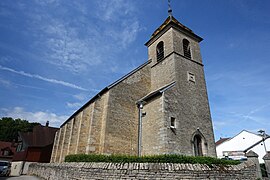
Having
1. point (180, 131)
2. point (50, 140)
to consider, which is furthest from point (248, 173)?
point (50, 140)

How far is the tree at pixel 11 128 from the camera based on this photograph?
50312 mm

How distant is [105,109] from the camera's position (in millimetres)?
13648

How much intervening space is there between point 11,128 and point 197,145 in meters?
57.0

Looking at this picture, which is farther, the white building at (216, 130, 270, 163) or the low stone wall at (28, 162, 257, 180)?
the white building at (216, 130, 270, 163)

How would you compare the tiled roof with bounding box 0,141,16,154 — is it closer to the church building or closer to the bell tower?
the church building

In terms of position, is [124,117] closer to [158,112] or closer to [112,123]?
[112,123]

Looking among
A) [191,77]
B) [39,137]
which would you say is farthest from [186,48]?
[39,137]

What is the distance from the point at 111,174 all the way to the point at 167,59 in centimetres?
→ 1143

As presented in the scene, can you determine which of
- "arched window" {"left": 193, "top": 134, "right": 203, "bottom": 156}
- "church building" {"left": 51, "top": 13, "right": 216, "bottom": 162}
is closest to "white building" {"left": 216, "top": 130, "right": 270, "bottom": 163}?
"arched window" {"left": 193, "top": 134, "right": 203, "bottom": 156}

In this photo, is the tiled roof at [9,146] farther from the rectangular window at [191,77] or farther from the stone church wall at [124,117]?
the rectangular window at [191,77]

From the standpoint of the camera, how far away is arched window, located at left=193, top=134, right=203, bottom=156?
42.7 ft

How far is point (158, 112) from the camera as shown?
12.7 meters

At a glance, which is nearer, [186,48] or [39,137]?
[186,48]

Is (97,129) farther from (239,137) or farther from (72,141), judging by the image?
(239,137)
